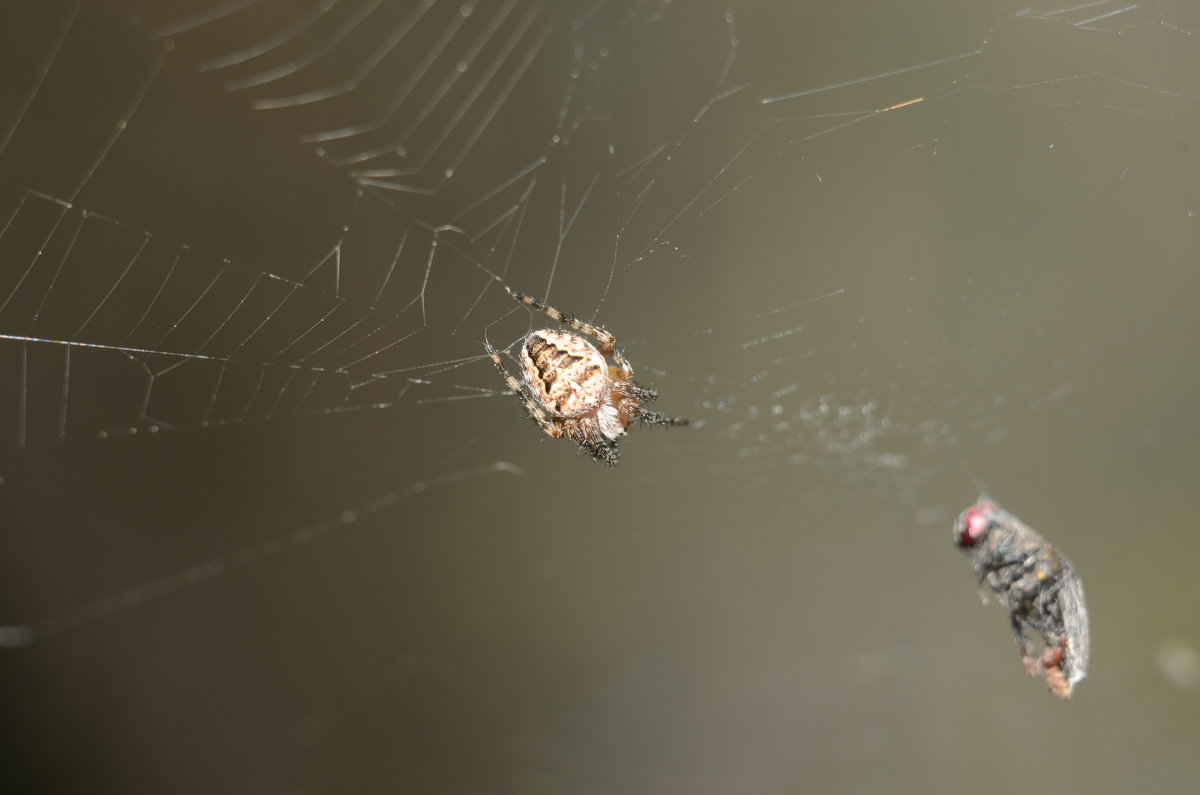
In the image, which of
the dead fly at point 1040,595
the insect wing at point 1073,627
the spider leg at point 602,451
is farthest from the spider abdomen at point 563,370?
the insect wing at point 1073,627

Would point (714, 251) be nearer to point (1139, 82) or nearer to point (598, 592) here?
point (1139, 82)

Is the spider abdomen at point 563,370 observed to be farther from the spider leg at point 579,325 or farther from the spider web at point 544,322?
the spider web at point 544,322

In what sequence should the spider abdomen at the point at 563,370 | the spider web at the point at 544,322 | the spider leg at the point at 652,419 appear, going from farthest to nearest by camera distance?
the spider web at the point at 544,322, the spider leg at the point at 652,419, the spider abdomen at the point at 563,370

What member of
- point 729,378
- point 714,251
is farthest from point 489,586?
point 714,251

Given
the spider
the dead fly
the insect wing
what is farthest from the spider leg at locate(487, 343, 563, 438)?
the insect wing

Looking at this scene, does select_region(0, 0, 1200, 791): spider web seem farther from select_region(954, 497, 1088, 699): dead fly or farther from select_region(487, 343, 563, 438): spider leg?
select_region(954, 497, 1088, 699): dead fly

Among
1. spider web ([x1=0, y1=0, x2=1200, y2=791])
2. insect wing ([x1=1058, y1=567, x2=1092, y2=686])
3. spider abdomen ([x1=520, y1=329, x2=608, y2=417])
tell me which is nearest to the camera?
insect wing ([x1=1058, y1=567, x2=1092, y2=686])

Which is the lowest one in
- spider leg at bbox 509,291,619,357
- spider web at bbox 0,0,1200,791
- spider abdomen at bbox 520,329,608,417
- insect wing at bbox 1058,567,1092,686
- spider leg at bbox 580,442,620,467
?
insect wing at bbox 1058,567,1092,686
